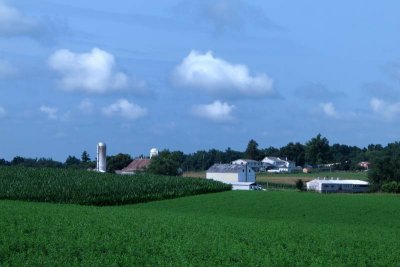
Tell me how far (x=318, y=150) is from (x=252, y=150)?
74.5 feet

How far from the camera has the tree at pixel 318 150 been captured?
17238 centimetres

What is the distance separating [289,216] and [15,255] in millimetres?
26506

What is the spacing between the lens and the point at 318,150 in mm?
175625

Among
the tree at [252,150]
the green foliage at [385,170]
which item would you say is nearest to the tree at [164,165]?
the green foliage at [385,170]

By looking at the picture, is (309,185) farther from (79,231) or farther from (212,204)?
(79,231)

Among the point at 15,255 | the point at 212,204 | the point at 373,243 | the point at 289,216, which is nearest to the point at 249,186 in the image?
the point at 212,204

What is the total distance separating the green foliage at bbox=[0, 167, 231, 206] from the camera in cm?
5431

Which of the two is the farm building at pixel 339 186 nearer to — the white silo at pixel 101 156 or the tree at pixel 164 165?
the tree at pixel 164 165

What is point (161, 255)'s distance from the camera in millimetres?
19297

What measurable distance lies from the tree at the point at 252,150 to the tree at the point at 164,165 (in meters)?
72.9

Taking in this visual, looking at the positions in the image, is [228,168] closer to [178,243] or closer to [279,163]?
[279,163]

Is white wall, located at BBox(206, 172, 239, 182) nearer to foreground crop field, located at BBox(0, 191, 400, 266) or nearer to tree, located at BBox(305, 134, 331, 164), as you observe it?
tree, located at BBox(305, 134, 331, 164)

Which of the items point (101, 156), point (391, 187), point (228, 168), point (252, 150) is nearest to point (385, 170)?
point (391, 187)

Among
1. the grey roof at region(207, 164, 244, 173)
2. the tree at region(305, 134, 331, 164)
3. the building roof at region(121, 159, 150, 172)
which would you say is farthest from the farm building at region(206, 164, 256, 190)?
the tree at region(305, 134, 331, 164)
